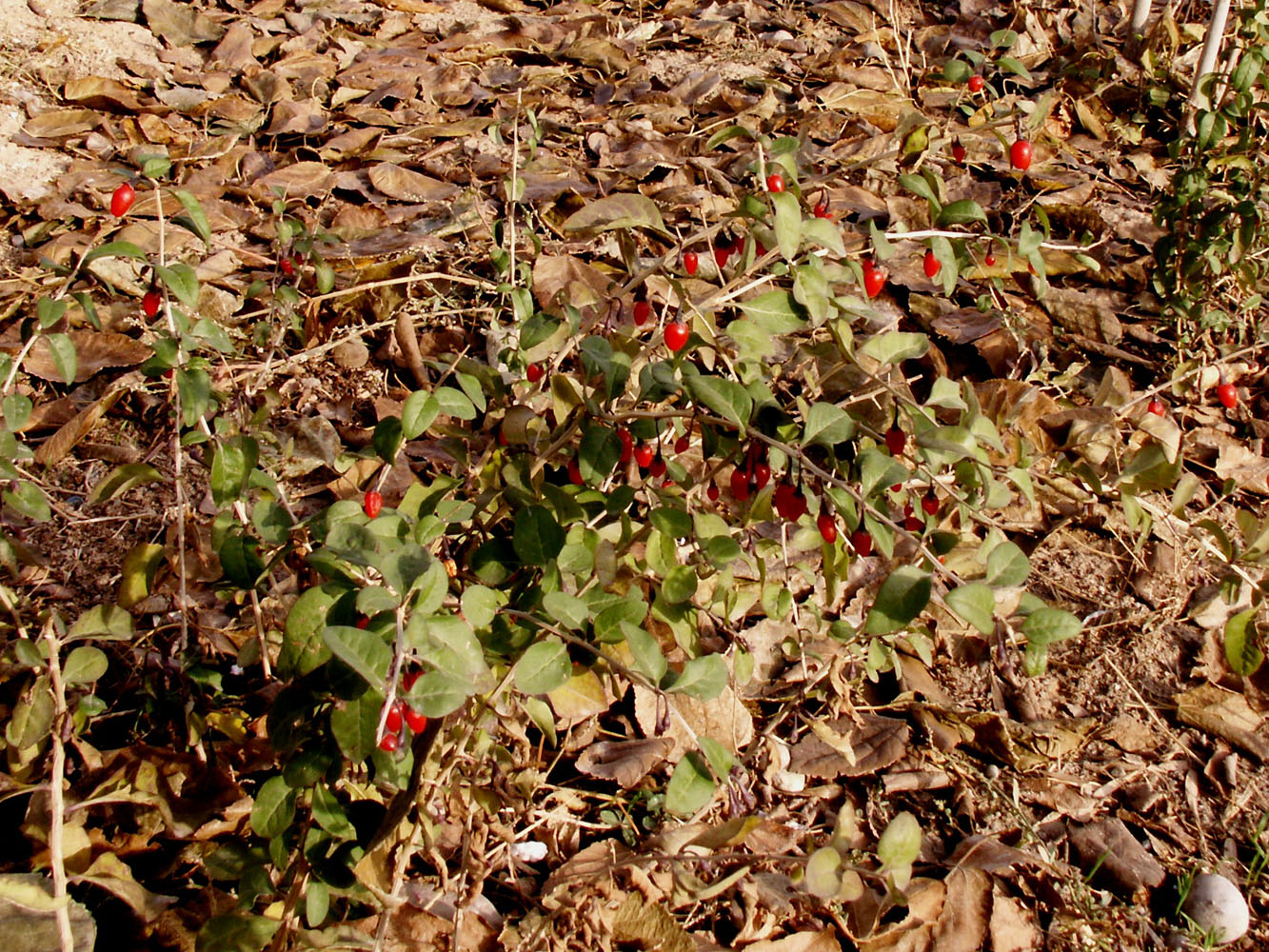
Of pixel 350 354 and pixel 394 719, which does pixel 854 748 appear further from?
pixel 350 354

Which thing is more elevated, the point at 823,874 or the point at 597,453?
the point at 597,453

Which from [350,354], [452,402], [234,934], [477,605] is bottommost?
[234,934]

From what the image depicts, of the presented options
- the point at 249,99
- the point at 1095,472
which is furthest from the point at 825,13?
the point at 1095,472

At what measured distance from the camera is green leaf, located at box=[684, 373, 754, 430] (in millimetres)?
1319

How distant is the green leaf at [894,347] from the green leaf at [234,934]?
1.13m

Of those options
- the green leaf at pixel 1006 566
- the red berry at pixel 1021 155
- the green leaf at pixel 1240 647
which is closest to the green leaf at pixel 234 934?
the green leaf at pixel 1006 566

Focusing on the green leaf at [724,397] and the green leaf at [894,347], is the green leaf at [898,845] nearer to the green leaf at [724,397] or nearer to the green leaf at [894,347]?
the green leaf at [724,397]

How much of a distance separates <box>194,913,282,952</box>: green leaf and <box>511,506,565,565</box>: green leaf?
58cm

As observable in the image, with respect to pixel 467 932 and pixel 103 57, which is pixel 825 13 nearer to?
pixel 103 57

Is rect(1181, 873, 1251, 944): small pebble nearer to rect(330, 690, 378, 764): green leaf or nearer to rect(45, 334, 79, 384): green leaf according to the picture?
rect(330, 690, 378, 764): green leaf

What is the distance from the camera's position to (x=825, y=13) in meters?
4.15

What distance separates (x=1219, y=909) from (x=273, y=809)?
161cm

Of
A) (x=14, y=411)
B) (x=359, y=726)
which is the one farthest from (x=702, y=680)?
(x=14, y=411)

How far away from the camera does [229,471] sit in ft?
5.20
